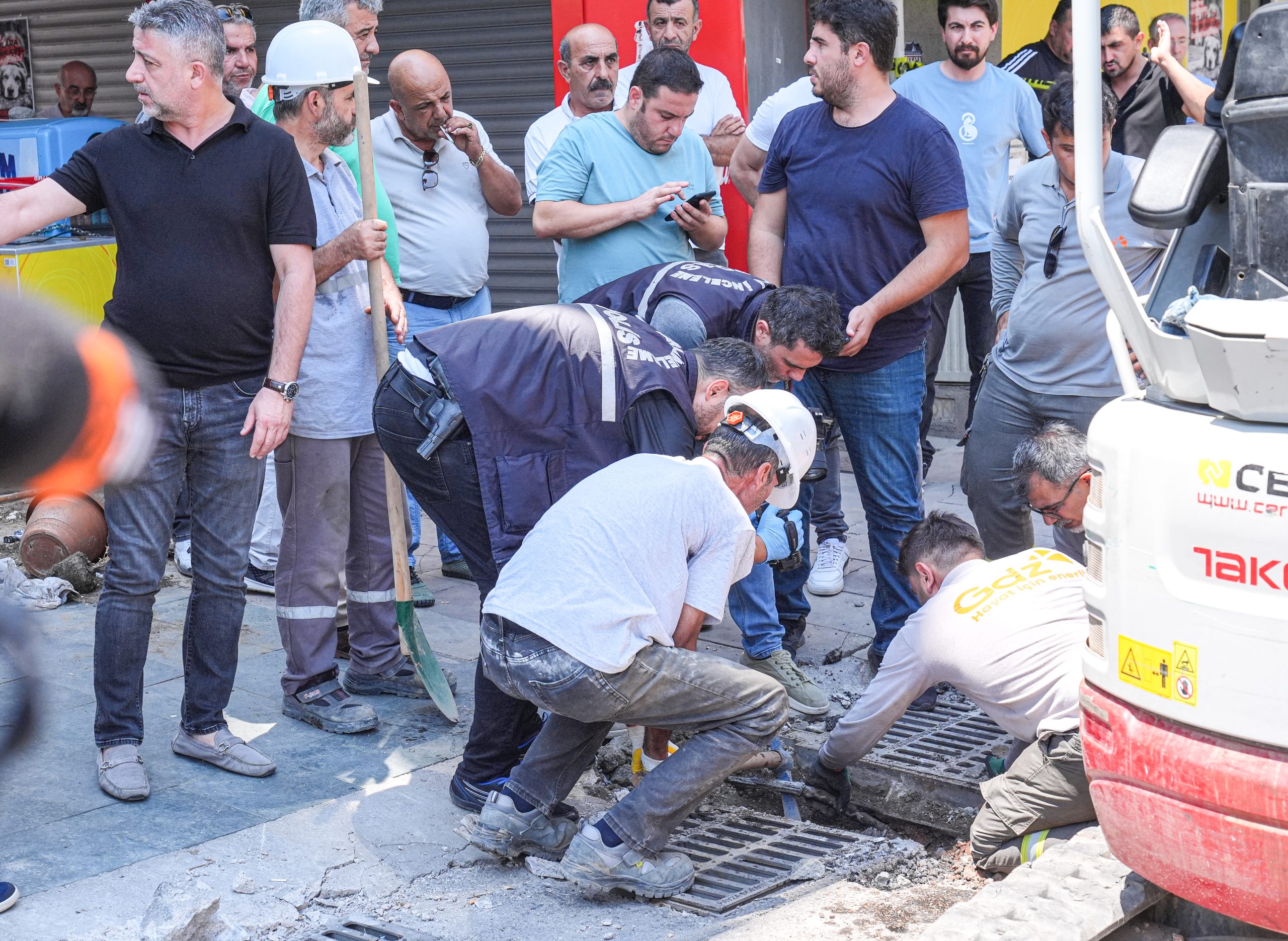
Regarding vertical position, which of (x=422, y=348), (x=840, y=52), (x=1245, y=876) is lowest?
(x=1245, y=876)

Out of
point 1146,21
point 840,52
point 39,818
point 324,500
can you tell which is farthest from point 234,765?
point 1146,21

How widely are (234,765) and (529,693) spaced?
1148 millimetres

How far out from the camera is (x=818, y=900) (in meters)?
3.68

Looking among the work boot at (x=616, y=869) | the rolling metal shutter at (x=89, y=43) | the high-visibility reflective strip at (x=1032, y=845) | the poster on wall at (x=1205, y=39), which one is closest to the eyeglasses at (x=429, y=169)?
the work boot at (x=616, y=869)

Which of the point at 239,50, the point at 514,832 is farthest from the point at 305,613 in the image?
the point at 239,50

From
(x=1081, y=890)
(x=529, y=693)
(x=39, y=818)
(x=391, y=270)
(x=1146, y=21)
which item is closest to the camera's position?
(x=1081, y=890)

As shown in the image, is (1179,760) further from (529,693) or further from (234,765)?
(234,765)

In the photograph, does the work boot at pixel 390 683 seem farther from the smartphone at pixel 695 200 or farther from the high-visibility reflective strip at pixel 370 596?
the smartphone at pixel 695 200

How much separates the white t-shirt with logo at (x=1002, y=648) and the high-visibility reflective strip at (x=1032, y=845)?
260 millimetres

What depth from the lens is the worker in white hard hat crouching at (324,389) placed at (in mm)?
4578

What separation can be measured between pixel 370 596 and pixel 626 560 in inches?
64.1

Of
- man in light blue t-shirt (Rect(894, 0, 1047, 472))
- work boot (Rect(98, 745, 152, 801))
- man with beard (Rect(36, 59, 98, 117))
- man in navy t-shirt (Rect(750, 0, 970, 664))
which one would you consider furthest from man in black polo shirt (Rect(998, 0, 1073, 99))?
man with beard (Rect(36, 59, 98, 117))

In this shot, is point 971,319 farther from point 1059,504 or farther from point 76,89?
point 76,89

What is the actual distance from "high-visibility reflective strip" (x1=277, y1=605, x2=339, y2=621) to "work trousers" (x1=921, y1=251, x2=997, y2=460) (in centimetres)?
305
